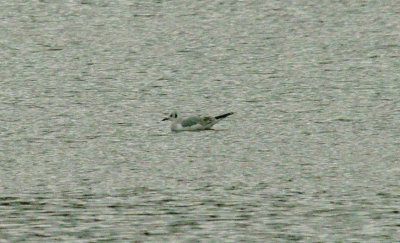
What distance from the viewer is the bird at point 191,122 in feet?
100

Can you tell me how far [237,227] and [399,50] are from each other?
29.2 m

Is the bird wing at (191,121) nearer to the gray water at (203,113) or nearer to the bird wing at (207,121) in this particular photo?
the bird wing at (207,121)

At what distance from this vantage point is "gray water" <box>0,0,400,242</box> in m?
18.8

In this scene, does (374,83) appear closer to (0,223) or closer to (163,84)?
(163,84)

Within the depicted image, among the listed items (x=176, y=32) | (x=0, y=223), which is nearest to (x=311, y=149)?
(x=0, y=223)

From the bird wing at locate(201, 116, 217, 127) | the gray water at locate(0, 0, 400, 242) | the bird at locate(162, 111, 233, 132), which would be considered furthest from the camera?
the bird wing at locate(201, 116, 217, 127)

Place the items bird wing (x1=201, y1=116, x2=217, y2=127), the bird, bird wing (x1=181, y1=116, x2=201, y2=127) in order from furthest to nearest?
bird wing (x1=201, y1=116, x2=217, y2=127)
bird wing (x1=181, y1=116, x2=201, y2=127)
the bird

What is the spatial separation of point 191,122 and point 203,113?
7.47 ft

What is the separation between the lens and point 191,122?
3086 cm

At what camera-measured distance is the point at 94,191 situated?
2111 cm

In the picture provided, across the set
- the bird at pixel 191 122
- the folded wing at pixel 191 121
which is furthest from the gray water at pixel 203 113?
the folded wing at pixel 191 121

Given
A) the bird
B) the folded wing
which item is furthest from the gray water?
the folded wing

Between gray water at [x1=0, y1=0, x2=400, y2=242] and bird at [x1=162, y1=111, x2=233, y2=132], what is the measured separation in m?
0.33

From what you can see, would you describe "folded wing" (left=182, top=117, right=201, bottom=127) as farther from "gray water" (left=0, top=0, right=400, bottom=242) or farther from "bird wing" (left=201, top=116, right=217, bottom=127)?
"gray water" (left=0, top=0, right=400, bottom=242)
